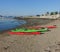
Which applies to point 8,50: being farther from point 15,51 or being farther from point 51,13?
point 51,13

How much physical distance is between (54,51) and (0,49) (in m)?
3.41

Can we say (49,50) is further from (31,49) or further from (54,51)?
(31,49)

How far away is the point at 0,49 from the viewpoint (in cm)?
1302

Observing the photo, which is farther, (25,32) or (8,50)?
(25,32)

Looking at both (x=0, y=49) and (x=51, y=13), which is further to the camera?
(x=51, y=13)

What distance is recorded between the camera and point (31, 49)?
42.4 feet

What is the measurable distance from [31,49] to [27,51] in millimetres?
622

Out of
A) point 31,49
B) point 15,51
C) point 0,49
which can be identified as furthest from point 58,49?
point 0,49

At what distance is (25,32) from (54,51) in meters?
11.6

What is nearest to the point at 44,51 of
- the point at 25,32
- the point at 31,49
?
the point at 31,49

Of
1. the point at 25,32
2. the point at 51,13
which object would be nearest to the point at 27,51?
the point at 25,32

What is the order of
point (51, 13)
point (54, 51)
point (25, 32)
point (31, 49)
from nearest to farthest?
point (54, 51) → point (31, 49) → point (25, 32) → point (51, 13)

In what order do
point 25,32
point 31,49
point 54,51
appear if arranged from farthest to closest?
point 25,32
point 31,49
point 54,51

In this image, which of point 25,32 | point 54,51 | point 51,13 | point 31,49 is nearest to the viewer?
point 54,51
